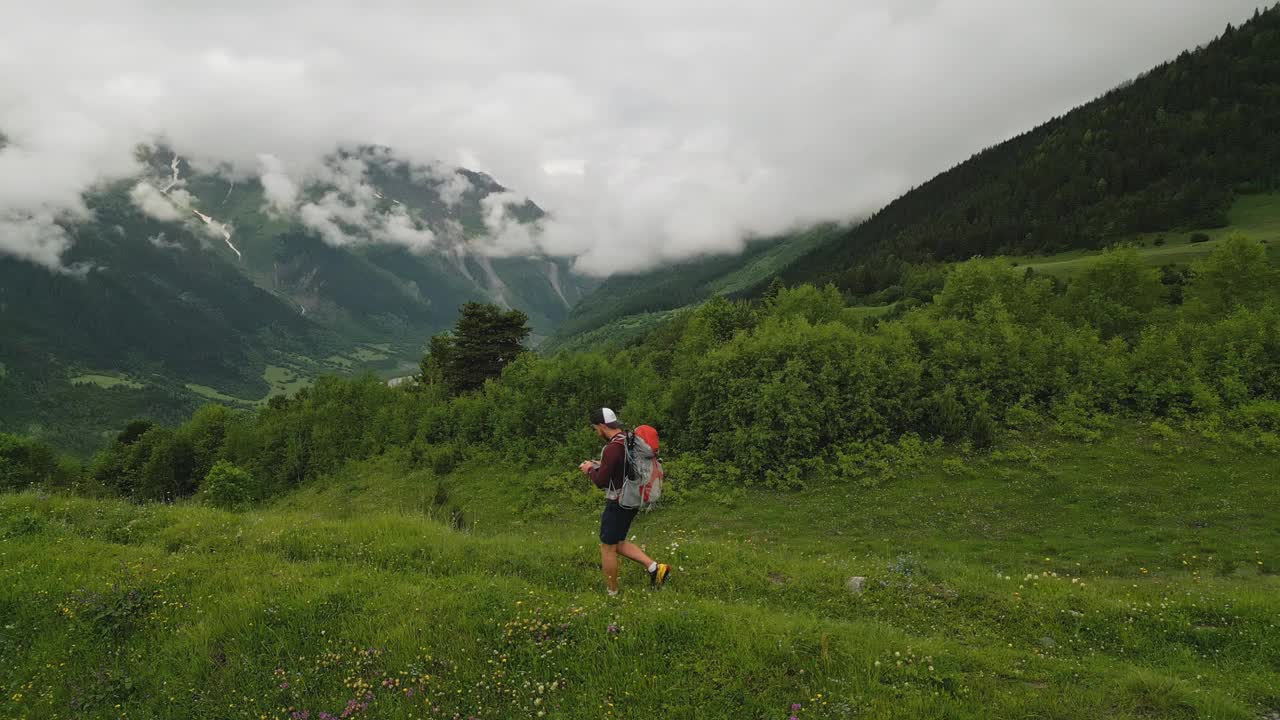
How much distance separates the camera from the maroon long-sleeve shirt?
27.3ft

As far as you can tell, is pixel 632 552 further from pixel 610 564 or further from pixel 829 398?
pixel 829 398

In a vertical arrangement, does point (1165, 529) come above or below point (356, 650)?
below

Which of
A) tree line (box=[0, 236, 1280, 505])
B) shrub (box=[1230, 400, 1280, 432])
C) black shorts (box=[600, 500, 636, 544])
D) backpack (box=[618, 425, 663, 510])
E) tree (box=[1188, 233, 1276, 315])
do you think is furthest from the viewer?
tree (box=[1188, 233, 1276, 315])

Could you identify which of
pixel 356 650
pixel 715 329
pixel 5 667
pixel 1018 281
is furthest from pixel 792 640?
pixel 1018 281

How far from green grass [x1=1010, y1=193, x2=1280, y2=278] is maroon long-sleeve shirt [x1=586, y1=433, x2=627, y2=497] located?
292 feet

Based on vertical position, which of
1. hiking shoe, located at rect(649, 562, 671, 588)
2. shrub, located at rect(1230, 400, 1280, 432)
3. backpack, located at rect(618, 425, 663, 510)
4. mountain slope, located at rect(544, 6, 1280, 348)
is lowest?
shrub, located at rect(1230, 400, 1280, 432)

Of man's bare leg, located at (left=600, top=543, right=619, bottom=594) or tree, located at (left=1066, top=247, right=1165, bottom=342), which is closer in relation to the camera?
man's bare leg, located at (left=600, top=543, right=619, bottom=594)

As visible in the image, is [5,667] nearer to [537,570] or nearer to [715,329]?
[537,570]

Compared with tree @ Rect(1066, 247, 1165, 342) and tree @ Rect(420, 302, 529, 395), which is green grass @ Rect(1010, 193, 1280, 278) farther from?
tree @ Rect(420, 302, 529, 395)

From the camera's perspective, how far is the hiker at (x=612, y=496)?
834 centimetres

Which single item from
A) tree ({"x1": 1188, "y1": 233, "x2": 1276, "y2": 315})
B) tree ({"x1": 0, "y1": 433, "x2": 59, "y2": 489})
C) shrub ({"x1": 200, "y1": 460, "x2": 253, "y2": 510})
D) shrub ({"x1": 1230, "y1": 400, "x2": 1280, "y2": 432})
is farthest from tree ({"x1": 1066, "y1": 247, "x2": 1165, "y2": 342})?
tree ({"x1": 0, "y1": 433, "x2": 59, "y2": 489})

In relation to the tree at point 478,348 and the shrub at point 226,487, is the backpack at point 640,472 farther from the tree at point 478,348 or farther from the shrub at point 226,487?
the tree at point 478,348

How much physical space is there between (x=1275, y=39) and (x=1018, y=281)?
171621mm

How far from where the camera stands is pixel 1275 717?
596 centimetres
